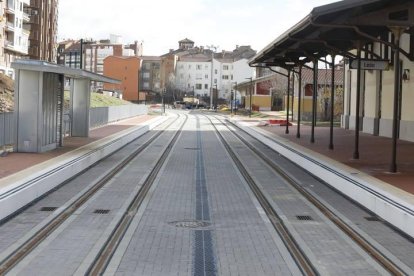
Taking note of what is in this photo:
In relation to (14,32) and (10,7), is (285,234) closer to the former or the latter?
(14,32)

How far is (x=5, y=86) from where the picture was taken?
34.8 metres

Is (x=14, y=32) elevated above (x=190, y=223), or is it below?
above

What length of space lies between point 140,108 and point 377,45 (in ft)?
114

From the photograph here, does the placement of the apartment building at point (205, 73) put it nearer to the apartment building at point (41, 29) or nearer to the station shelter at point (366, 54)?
the apartment building at point (41, 29)

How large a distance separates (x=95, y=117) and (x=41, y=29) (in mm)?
69299

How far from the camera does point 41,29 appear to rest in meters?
99.9

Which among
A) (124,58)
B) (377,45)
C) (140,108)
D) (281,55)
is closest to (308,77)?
(140,108)

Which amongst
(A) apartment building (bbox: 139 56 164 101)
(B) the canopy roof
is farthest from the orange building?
(B) the canopy roof

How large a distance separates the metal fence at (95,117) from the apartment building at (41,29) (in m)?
38.7

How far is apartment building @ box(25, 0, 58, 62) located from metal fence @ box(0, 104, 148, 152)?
38.7m

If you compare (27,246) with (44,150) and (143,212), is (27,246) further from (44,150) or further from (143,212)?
(44,150)

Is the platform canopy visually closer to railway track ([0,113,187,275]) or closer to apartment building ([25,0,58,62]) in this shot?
railway track ([0,113,187,275])

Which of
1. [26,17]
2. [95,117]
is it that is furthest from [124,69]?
[95,117]

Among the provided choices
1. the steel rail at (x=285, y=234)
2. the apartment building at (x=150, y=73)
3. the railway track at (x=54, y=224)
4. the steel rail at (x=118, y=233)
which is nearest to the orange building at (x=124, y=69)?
the apartment building at (x=150, y=73)
